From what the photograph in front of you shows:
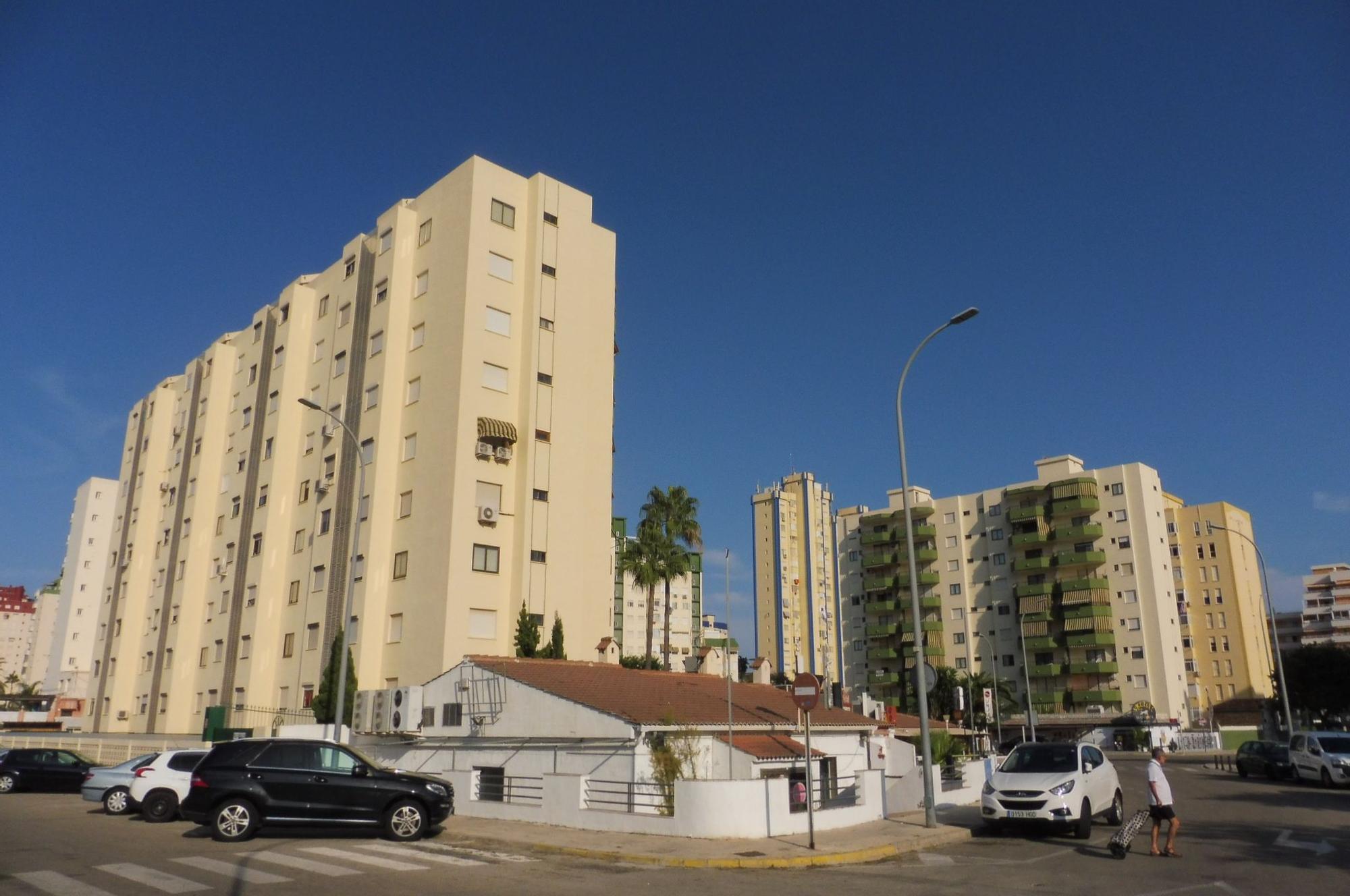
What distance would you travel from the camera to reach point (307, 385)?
4662 centimetres

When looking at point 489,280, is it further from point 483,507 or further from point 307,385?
point 307,385

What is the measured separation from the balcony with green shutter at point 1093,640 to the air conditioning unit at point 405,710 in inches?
2871

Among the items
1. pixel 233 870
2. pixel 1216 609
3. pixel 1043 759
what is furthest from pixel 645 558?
pixel 1216 609

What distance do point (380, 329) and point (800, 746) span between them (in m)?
27.2

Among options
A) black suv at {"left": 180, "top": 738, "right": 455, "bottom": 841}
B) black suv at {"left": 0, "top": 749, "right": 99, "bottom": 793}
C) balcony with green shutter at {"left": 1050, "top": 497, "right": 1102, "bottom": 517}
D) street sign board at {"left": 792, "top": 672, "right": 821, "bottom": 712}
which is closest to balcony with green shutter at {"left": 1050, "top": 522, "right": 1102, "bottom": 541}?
balcony with green shutter at {"left": 1050, "top": 497, "right": 1102, "bottom": 517}

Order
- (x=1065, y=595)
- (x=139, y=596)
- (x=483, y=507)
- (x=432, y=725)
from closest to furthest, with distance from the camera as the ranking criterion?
1. (x=432, y=725)
2. (x=483, y=507)
3. (x=139, y=596)
4. (x=1065, y=595)

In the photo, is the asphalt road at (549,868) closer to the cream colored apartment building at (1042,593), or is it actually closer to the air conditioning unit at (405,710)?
the air conditioning unit at (405,710)

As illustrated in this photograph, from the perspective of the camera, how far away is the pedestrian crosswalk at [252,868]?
10.5 m

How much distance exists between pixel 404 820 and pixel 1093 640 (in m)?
79.7

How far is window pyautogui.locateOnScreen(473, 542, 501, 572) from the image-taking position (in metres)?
35.5

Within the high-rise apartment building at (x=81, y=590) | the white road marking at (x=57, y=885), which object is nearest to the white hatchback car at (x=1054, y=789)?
the white road marking at (x=57, y=885)

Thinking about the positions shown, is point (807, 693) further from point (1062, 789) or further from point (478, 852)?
point (478, 852)

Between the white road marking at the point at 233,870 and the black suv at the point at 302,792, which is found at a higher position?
the black suv at the point at 302,792

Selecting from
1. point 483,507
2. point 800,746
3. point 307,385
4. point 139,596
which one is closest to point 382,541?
point 483,507
